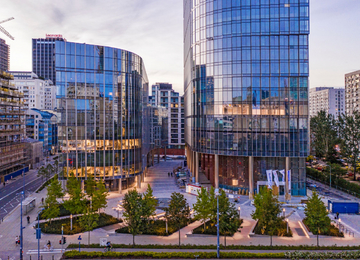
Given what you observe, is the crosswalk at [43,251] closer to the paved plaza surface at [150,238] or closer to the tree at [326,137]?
the paved plaza surface at [150,238]

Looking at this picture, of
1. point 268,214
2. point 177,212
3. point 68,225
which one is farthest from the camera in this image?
point 68,225

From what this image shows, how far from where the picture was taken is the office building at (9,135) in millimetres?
74938

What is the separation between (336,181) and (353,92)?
93.7m

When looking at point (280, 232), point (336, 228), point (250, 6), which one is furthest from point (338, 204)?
point (250, 6)

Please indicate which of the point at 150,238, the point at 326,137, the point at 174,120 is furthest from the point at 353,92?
the point at 150,238

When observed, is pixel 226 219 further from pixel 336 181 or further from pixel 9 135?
pixel 9 135

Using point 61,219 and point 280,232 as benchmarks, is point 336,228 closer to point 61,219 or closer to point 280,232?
point 280,232

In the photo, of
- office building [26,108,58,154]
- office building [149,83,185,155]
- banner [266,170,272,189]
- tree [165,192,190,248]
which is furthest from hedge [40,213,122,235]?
office building [26,108,58,154]

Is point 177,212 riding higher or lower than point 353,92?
lower

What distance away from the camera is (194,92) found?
2549 inches

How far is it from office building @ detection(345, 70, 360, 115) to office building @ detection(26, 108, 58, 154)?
150m

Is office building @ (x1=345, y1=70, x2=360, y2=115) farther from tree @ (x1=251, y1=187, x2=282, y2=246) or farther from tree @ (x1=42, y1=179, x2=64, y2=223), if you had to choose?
tree @ (x1=42, y1=179, x2=64, y2=223)

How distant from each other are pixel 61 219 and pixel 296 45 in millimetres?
54238

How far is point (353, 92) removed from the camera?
Result: 134625mm
